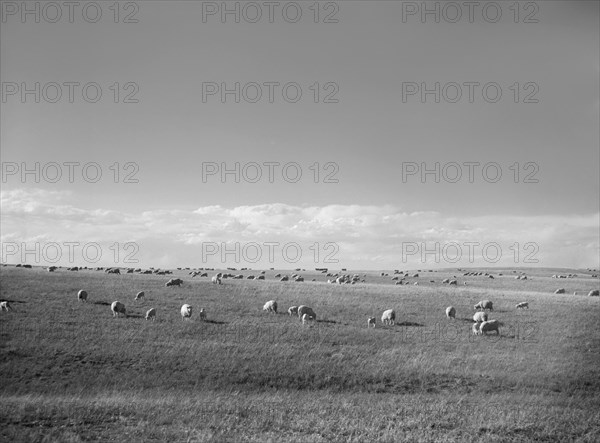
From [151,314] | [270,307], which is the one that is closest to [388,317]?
[270,307]

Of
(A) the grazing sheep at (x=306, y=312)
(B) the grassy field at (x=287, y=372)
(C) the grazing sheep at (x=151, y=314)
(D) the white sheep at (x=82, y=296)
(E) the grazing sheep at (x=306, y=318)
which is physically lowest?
(B) the grassy field at (x=287, y=372)

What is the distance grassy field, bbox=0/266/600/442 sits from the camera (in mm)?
16125

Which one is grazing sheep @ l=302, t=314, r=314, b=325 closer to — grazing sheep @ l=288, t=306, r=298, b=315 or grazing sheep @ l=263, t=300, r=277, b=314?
grazing sheep @ l=288, t=306, r=298, b=315

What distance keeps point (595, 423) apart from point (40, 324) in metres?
32.4

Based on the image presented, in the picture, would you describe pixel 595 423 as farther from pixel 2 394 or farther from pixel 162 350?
pixel 2 394

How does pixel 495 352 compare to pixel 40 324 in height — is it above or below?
below

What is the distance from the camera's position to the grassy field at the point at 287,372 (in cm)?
1612

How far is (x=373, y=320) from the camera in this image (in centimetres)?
3472

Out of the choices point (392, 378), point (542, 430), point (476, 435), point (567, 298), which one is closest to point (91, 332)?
point (392, 378)

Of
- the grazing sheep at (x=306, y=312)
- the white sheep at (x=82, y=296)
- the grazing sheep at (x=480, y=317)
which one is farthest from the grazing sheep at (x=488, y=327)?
the white sheep at (x=82, y=296)

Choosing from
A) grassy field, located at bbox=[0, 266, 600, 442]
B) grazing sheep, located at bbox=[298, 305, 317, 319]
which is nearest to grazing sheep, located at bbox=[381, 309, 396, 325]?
grassy field, located at bbox=[0, 266, 600, 442]

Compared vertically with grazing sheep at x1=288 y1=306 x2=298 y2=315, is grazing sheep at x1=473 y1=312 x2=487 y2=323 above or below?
below

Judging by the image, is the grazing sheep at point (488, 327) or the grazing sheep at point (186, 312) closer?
the grazing sheep at point (488, 327)

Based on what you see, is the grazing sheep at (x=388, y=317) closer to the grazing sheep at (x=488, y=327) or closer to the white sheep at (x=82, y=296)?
the grazing sheep at (x=488, y=327)
